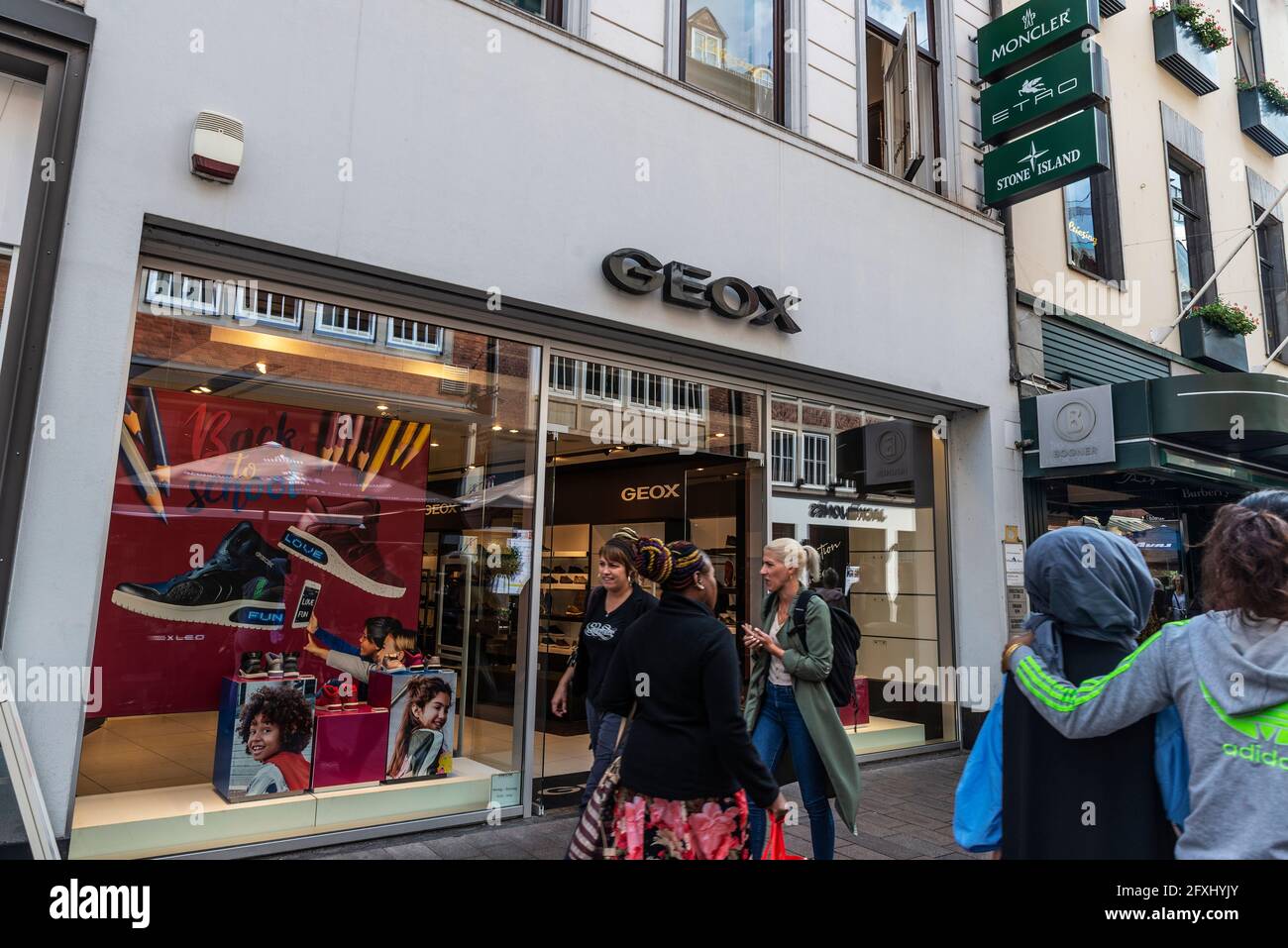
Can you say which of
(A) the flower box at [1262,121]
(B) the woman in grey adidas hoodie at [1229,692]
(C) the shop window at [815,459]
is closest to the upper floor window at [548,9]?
(C) the shop window at [815,459]

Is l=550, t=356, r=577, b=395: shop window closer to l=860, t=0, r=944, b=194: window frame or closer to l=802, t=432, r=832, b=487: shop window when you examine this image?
l=802, t=432, r=832, b=487: shop window

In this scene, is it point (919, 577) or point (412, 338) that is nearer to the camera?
point (412, 338)

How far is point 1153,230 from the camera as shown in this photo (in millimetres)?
10852

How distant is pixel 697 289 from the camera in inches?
247

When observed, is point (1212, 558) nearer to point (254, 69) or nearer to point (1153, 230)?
point (254, 69)

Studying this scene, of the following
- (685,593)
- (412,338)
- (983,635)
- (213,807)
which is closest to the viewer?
(685,593)

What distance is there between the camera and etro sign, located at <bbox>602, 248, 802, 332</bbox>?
588 cm

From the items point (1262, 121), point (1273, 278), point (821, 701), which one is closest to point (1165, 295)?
point (1273, 278)

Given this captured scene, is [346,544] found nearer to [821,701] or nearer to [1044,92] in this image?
[821,701]

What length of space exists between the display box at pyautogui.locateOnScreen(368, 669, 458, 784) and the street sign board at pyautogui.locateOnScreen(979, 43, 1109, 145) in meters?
7.42

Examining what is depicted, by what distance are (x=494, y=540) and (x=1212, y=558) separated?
177 inches

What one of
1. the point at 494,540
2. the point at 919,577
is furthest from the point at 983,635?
the point at 494,540

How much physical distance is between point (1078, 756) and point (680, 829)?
1.37 m
